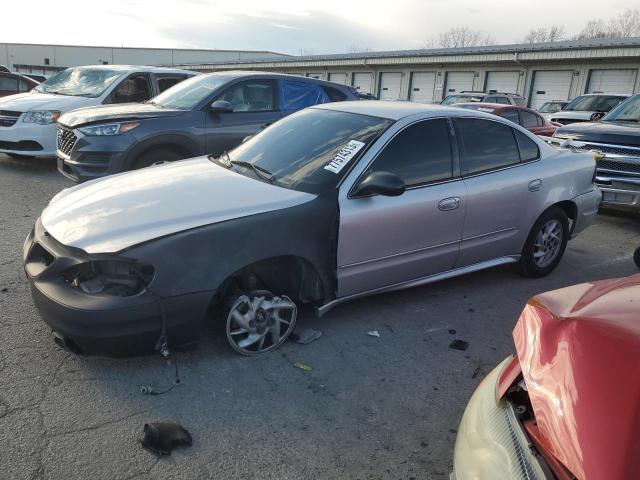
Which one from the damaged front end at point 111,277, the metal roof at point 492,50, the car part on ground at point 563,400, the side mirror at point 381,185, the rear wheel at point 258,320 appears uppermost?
the metal roof at point 492,50

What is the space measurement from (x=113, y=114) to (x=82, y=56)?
6673 centimetres

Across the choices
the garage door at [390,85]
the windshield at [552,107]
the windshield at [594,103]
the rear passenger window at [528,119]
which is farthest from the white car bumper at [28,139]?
the garage door at [390,85]

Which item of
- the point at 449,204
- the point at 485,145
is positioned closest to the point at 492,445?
the point at 449,204

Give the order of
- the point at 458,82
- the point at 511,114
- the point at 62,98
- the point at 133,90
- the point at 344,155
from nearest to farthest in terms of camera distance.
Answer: the point at 344,155 → the point at 62,98 → the point at 133,90 → the point at 511,114 → the point at 458,82

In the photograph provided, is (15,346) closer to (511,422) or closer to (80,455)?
(80,455)

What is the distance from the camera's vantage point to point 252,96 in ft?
25.1

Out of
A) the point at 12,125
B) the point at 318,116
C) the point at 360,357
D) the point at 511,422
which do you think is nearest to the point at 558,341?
the point at 511,422

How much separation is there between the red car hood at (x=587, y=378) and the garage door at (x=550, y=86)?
1008 inches

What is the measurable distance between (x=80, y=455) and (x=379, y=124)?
9.69 feet

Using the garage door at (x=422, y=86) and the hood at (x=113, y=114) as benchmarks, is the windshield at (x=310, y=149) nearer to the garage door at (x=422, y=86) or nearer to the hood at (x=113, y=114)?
the hood at (x=113, y=114)

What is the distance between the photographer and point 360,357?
11.8ft

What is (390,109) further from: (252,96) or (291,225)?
(252,96)

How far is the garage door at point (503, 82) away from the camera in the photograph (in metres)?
26.4

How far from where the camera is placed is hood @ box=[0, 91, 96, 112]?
8.60 m
